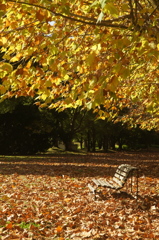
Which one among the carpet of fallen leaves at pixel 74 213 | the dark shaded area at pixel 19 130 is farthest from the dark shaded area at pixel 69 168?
the dark shaded area at pixel 19 130

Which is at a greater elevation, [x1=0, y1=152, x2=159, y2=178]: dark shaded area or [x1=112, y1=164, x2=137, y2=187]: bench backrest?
[x1=112, y1=164, x2=137, y2=187]: bench backrest

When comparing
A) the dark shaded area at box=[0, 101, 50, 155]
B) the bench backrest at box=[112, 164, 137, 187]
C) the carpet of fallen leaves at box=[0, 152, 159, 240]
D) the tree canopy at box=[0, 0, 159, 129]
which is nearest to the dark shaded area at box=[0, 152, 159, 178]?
the carpet of fallen leaves at box=[0, 152, 159, 240]

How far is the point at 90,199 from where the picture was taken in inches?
310

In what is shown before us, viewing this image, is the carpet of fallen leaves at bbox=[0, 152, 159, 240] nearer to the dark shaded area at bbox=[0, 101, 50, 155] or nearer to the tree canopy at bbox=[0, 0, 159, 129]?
the tree canopy at bbox=[0, 0, 159, 129]

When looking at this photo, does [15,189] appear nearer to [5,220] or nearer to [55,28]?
[5,220]

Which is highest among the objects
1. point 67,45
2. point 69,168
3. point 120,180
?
point 67,45

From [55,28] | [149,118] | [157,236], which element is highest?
[55,28]

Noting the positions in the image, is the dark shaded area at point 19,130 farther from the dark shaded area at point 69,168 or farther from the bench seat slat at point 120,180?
the bench seat slat at point 120,180

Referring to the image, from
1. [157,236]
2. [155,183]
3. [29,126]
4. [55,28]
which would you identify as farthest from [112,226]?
[29,126]

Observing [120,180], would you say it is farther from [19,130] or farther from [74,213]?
[19,130]

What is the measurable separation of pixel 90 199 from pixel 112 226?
2.30 metres

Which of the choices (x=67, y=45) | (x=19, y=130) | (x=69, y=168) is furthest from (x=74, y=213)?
(x=19, y=130)

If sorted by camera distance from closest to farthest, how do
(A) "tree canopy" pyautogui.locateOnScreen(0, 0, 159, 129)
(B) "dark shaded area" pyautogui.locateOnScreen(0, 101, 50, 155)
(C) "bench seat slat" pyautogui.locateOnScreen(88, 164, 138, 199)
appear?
1. (A) "tree canopy" pyautogui.locateOnScreen(0, 0, 159, 129)
2. (C) "bench seat slat" pyautogui.locateOnScreen(88, 164, 138, 199)
3. (B) "dark shaded area" pyautogui.locateOnScreen(0, 101, 50, 155)

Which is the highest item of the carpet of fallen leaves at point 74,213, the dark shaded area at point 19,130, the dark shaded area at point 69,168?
the dark shaded area at point 19,130
